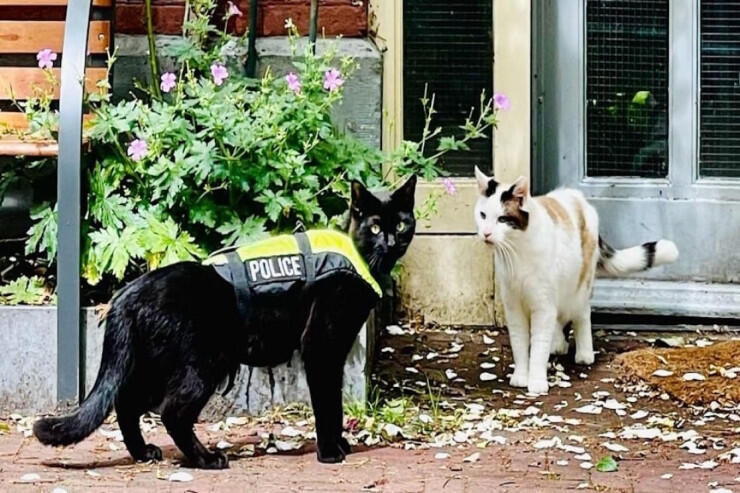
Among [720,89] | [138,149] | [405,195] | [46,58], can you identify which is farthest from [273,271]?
[720,89]

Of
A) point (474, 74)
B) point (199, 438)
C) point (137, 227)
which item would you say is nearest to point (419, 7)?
point (474, 74)

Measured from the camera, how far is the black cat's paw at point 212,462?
500 cm

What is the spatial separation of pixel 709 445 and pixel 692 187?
6.87 feet

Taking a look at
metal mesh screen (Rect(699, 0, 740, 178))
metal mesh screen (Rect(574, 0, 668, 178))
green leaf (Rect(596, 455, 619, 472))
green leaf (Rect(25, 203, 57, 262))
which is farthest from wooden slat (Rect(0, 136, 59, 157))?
metal mesh screen (Rect(699, 0, 740, 178))

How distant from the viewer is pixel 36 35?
6.26 meters

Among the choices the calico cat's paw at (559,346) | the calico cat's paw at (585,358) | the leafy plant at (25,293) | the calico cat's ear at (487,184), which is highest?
the calico cat's ear at (487,184)

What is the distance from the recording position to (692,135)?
7184 mm

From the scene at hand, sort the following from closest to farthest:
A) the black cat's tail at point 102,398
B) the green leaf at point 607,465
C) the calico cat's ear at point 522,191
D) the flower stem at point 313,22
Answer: the black cat's tail at point 102,398 < the green leaf at point 607,465 < the calico cat's ear at point 522,191 < the flower stem at point 313,22

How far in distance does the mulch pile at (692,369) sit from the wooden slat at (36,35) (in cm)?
259

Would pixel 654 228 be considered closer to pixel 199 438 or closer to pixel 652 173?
pixel 652 173

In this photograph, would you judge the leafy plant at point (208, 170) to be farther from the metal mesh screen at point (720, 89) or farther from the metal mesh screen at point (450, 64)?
the metal mesh screen at point (720, 89)

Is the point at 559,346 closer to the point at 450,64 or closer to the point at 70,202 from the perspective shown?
the point at 450,64

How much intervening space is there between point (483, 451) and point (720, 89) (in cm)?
271

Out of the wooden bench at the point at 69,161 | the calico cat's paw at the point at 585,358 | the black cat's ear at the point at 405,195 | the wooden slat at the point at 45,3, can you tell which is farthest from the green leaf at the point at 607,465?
the wooden slat at the point at 45,3
